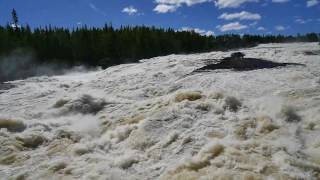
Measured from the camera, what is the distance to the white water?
9188 millimetres

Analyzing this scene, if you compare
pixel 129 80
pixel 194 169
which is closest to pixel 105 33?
pixel 129 80

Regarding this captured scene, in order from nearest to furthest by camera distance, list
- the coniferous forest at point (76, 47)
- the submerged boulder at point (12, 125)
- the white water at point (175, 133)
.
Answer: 1. the white water at point (175, 133)
2. the submerged boulder at point (12, 125)
3. the coniferous forest at point (76, 47)

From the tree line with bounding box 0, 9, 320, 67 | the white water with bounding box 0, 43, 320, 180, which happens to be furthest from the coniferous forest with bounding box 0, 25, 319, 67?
the white water with bounding box 0, 43, 320, 180

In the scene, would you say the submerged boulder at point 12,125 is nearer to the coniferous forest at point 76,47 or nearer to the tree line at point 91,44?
the coniferous forest at point 76,47

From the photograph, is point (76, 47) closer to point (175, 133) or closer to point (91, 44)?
point (91, 44)

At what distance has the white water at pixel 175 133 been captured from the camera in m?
9.19

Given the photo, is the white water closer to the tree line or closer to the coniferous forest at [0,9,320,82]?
the coniferous forest at [0,9,320,82]

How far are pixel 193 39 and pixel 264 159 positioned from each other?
5725 cm

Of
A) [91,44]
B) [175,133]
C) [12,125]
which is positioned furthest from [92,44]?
[175,133]

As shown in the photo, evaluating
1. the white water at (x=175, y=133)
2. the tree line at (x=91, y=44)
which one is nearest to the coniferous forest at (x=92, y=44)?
the tree line at (x=91, y=44)

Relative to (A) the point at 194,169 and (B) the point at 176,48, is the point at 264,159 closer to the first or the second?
(A) the point at 194,169

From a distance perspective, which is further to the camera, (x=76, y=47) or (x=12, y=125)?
(x=76, y=47)

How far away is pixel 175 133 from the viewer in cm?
1130

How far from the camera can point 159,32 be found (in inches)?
2351
